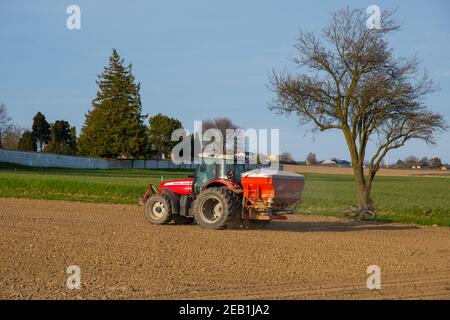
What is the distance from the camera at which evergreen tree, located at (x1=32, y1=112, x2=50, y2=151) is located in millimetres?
103312

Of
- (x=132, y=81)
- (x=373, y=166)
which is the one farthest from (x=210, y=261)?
(x=132, y=81)

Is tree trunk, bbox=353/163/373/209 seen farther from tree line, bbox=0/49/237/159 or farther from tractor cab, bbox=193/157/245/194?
tree line, bbox=0/49/237/159

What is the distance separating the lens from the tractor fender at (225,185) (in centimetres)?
1625

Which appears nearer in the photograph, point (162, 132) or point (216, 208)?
point (216, 208)

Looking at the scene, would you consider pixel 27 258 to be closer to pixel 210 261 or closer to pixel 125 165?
pixel 210 261

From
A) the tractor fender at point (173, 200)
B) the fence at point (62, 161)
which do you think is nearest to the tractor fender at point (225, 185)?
the tractor fender at point (173, 200)

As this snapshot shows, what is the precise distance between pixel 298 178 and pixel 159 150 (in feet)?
223

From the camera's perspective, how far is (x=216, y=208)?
1661 cm

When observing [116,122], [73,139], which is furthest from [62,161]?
[73,139]

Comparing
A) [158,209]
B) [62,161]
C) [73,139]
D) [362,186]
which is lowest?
[158,209]

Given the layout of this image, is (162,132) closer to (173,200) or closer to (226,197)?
(173,200)

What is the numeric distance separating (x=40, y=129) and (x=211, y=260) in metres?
96.8
